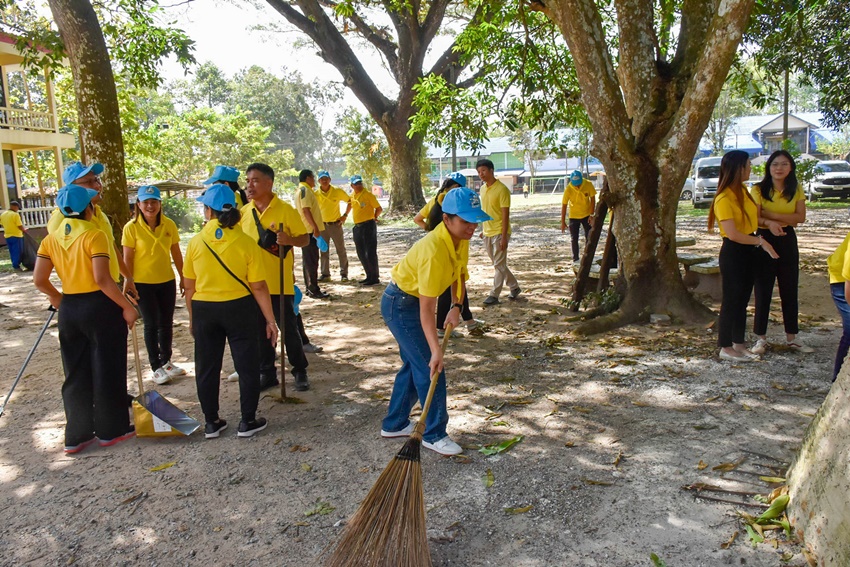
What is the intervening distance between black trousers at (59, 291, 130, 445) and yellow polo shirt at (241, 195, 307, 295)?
134 centimetres

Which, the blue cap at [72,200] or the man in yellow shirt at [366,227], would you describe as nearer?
the blue cap at [72,200]

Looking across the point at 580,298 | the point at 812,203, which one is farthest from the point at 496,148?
the point at 580,298

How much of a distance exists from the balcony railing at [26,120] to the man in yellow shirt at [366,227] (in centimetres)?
1550

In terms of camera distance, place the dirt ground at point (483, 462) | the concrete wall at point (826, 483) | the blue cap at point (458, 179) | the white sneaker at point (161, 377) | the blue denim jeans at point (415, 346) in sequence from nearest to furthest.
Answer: the concrete wall at point (826, 483) → the dirt ground at point (483, 462) → the blue denim jeans at point (415, 346) → the white sneaker at point (161, 377) → the blue cap at point (458, 179)

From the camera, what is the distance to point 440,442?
4.22m

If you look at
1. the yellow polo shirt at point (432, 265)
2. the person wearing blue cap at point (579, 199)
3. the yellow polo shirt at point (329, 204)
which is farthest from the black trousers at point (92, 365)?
the person wearing blue cap at point (579, 199)

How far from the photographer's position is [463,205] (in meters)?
3.74

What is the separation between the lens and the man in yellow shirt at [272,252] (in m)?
5.59

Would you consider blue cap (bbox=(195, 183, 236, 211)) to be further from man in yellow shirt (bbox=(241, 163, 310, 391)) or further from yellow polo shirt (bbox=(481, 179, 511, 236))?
yellow polo shirt (bbox=(481, 179, 511, 236))

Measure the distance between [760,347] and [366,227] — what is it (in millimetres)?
6093

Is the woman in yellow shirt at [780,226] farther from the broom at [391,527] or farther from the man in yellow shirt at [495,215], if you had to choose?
the broom at [391,527]

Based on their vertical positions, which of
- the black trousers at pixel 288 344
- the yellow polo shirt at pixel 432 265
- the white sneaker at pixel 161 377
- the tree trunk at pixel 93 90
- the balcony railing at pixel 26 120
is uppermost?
the balcony railing at pixel 26 120

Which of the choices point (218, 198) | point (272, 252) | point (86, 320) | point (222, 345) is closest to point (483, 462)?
point (222, 345)

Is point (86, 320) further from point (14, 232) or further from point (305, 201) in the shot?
point (14, 232)
